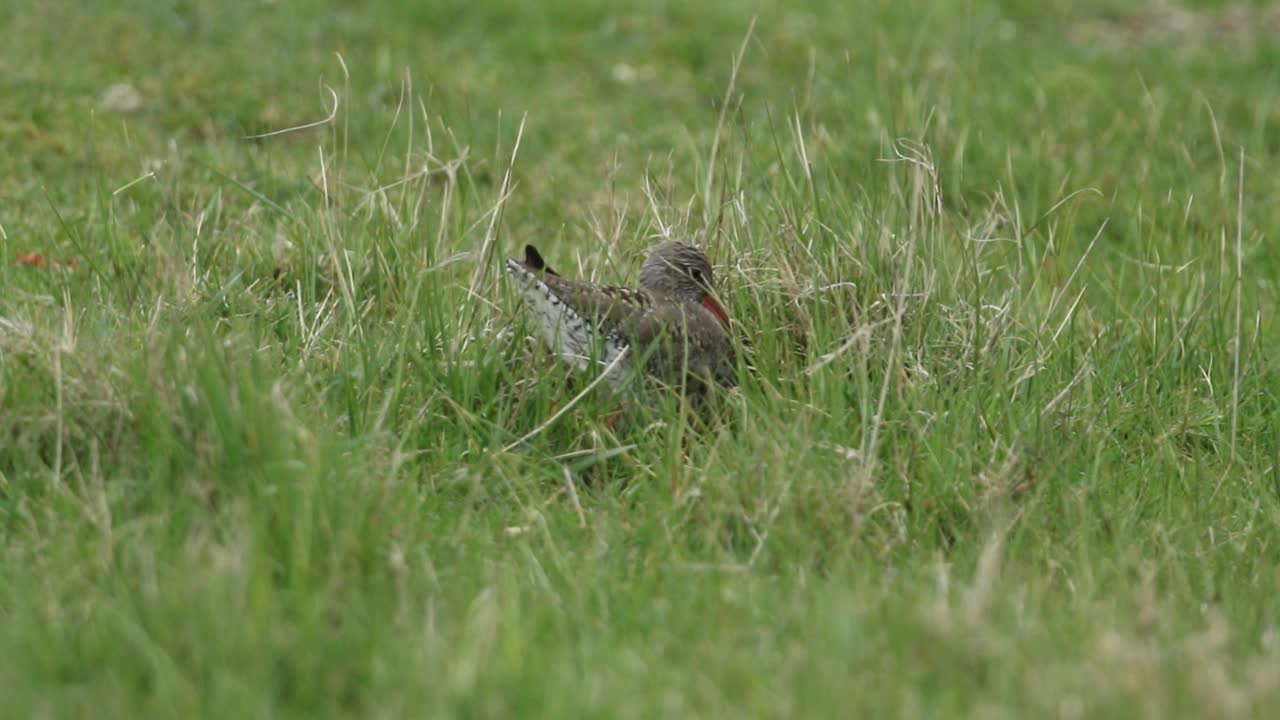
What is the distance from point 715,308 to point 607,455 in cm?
83

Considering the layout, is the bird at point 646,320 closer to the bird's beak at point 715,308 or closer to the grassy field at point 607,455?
the bird's beak at point 715,308

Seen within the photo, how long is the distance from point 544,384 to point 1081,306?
2039 millimetres

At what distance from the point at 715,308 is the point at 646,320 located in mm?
309

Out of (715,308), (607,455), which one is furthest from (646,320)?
(607,455)

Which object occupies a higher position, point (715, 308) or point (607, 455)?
point (715, 308)

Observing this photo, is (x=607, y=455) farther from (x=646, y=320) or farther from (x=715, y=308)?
(x=715, y=308)

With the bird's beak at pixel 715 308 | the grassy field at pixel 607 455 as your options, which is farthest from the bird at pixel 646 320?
the grassy field at pixel 607 455

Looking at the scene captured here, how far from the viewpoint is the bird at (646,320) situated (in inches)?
187

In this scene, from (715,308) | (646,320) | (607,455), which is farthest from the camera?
(715,308)

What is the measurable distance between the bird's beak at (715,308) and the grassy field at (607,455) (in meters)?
0.10

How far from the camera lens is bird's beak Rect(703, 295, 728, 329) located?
199 inches

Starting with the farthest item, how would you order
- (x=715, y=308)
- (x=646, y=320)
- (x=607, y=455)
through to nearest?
(x=715, y=308) < (x=646, y=320) < (x=607, y=455)

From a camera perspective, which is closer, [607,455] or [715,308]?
[607,455]

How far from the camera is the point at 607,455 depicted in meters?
4.45
